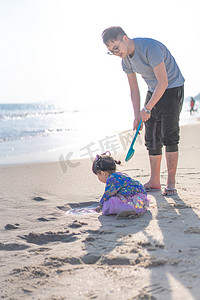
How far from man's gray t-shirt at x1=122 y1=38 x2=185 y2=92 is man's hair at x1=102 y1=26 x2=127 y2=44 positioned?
0.24 m

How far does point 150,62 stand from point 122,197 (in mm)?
1216

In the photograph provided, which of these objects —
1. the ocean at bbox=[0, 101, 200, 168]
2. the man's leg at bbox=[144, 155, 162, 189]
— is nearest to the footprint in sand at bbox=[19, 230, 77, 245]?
the man's leg at bbox=[144, 155, 162, 189]

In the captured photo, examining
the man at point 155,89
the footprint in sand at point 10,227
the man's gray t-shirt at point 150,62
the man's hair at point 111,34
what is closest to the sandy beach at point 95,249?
the footprint in sand at point 10,227

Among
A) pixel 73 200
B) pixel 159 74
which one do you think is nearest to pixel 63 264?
pixel 73 200

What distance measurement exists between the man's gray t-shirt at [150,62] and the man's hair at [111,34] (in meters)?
0.24

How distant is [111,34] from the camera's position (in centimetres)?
316

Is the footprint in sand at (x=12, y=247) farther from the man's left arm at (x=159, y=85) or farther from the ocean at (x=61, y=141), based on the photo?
the ocean at (x=61, y=141)

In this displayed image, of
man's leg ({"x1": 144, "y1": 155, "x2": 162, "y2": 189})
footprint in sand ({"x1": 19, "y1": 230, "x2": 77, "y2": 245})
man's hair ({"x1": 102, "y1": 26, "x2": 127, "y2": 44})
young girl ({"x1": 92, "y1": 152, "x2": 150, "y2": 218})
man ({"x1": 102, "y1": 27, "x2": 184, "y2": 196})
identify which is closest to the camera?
footprint in sand ({"x1": 19, "y1": 230, "x2": 77, "y2": 245})

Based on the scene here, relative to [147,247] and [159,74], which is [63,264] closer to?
[147,247]

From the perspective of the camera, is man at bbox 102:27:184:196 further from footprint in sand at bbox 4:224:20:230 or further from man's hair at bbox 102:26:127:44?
footprint in sand at bbox 4:224:20:230

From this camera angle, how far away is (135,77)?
3811 millimetres

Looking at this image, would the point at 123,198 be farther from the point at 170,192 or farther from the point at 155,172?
the point at 155,172

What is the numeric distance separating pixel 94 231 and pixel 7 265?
0.70m

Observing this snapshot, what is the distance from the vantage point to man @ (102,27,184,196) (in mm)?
3289
